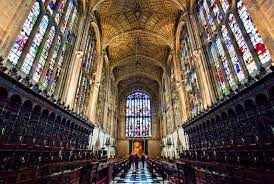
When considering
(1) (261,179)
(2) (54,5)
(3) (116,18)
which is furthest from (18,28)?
(3) (116,18)

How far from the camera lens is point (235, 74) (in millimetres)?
8758

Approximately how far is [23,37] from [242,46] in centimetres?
1078

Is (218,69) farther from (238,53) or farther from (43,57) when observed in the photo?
(43,57)

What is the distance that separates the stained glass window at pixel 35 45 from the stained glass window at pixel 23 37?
18.8 inches

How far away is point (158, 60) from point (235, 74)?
1730 cm

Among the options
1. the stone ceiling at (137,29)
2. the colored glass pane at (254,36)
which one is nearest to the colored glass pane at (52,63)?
the stone ceiling at (137,29)

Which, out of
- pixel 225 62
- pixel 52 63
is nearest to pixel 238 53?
pixel 225 62

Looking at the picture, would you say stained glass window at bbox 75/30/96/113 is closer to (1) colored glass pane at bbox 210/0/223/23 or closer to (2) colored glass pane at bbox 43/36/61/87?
(2) colored glass pane at bbox 43/36/61/87

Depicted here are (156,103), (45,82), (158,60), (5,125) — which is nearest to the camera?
(5,125)

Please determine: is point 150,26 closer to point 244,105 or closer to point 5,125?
point 244,105

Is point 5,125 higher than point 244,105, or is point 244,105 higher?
point 244,105

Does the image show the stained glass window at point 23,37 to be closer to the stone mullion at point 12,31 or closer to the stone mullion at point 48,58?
the stone mullion at point 12,31

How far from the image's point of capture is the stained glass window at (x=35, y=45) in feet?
26.1

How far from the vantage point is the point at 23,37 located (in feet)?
25.2
